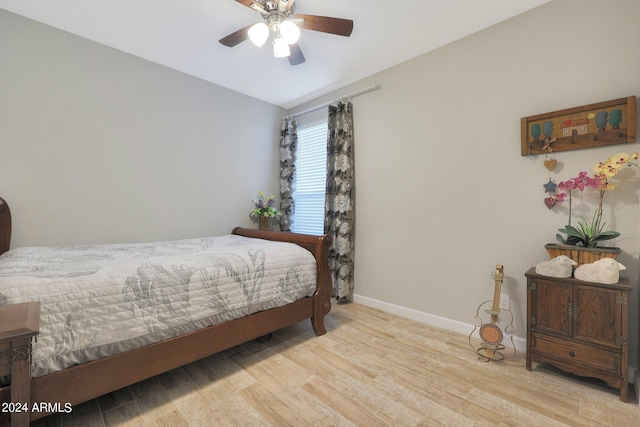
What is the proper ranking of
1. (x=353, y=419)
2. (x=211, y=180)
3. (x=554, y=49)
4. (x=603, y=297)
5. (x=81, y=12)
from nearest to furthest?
(x=353, y=419) < (x=603, y=297) < (x=554, y=49) < (x=81, y=12) < (x=211, y=180)

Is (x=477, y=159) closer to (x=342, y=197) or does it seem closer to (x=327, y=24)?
(x=342, y=197)

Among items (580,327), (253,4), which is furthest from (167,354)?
(580,327)

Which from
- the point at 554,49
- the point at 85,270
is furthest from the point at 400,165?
the point at 85,270

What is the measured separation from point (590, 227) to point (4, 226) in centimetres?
408

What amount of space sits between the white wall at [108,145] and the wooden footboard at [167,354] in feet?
4.96

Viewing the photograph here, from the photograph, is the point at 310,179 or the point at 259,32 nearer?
the point at 259,32

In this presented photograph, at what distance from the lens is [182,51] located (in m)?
2.53

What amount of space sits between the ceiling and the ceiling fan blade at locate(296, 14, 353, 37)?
256 millimetres

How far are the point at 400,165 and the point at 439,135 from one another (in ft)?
1.44

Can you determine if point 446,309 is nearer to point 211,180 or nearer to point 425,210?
point 425,210

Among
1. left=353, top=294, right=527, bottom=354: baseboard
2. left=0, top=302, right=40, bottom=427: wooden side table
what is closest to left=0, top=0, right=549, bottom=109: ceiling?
left=0, top=302, right=40, bottom=427: wooden side table

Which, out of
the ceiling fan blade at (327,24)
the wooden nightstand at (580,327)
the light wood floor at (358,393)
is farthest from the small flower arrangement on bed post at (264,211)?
the wooden nightstand at (580,327)

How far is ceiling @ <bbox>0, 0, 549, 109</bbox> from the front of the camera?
1948 mm

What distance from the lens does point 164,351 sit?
145 centimetres
